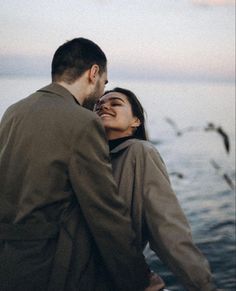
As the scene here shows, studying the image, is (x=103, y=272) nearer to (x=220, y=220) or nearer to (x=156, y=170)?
(x=156, y=170)

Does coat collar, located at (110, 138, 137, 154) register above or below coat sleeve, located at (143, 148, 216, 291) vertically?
above

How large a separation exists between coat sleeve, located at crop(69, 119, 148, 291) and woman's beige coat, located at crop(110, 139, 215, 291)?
15 cm

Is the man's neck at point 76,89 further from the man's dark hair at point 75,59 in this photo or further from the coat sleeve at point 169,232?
the coat sleeve at point 169,232

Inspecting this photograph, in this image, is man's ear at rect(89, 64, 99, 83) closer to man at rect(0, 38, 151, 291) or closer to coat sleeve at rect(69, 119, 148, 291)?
man at rect(0, 38, 151, 291)

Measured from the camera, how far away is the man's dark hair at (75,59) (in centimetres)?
221

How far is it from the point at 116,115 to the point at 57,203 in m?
0.84

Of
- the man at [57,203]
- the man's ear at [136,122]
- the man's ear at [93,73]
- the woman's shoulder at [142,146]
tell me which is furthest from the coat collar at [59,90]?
the man's ear at [136,122]

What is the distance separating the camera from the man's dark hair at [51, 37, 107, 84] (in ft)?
7.24

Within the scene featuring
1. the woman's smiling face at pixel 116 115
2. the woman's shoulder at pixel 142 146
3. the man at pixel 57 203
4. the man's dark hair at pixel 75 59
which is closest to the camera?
the man at pixel 57 203

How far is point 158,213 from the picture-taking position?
2168 mm

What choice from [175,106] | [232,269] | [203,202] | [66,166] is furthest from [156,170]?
[175,106]

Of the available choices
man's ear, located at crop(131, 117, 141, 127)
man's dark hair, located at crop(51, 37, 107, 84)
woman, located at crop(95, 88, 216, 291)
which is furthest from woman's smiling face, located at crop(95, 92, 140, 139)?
man's dark hair, located at crop(51, 37, 107, 84)

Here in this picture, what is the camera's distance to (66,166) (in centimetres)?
195

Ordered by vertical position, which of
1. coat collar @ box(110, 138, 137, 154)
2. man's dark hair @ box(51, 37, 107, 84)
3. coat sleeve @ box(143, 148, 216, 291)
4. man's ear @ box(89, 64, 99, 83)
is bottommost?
coat sleeve @ box(143, 148, 216, 291)
